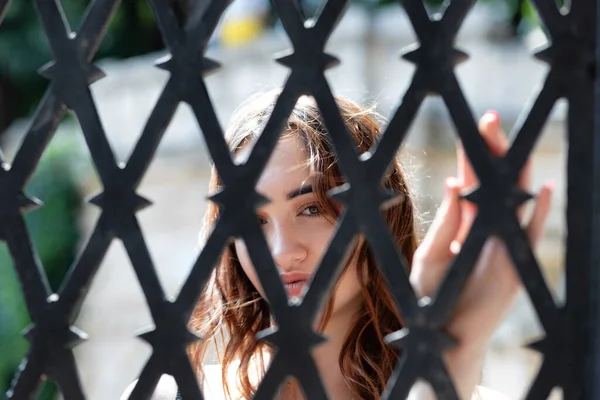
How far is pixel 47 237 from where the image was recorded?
6.98 meters

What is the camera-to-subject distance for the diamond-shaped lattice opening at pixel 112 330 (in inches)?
277

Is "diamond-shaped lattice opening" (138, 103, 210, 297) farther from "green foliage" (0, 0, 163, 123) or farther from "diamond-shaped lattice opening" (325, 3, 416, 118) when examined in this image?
"green foliage" (0, 0, 163, 123)

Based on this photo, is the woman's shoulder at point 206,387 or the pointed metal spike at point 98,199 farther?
the woman's shoulder at point 206,387

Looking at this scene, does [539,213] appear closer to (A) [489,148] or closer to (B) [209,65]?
(A) [489,148]

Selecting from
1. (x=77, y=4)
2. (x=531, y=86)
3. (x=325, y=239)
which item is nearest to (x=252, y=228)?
(x=325, y=239)

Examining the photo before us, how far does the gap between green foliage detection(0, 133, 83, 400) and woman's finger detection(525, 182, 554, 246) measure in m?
5.96

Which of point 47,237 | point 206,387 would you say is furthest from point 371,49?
point 206,387

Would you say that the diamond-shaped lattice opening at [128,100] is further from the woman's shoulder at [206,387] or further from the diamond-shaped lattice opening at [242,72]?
→ the woman's shoulder at [206,387]

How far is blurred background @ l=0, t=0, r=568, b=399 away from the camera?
6645mm

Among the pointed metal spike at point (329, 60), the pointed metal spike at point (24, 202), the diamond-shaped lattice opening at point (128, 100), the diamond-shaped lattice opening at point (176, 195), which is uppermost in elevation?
the diamond-shaped lattice opening at point (128, 100)

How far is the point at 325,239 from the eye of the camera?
171 cm

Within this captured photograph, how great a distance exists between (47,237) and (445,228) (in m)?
6.29

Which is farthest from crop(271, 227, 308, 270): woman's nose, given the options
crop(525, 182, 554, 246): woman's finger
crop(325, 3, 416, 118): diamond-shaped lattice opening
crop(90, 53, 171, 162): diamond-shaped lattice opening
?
crop(90, 53, 171, 162): diamond-shaped lattice opening

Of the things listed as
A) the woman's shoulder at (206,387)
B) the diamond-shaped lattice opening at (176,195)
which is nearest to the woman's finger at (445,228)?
the woman's shoulder at (206,387)
